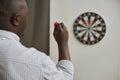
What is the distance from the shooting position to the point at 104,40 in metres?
3.47

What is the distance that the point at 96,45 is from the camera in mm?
3477

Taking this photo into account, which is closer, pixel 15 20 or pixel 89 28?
pixel 15 20

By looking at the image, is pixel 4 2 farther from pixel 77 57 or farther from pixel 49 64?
pixel 77 57

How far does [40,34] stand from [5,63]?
2393 millimetres

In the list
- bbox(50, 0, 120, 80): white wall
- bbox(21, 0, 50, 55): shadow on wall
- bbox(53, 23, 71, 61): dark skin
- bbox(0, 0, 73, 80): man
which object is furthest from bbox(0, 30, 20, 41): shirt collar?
bbox(50, 0, 120, 80): white wall

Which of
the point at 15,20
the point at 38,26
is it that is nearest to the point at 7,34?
the point at 15,20

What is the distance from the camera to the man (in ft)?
2.18

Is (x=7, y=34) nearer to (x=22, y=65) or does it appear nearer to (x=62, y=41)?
(x=22, y=65)

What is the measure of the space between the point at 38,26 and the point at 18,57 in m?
2.39

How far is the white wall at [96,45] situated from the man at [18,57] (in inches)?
106

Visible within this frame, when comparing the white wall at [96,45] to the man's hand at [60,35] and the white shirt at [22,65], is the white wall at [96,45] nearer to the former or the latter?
the man's hand at [60,35]

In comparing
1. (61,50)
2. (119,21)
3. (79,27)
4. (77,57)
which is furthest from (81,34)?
(61,50)

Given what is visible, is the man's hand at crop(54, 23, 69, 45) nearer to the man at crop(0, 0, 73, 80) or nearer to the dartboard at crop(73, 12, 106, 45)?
the man at crop(0, 0, 73, 80)

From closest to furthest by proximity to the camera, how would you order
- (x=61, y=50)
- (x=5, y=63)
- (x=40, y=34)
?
(x=5, y=63), (x=61, y=50), (x=40, y=34)
